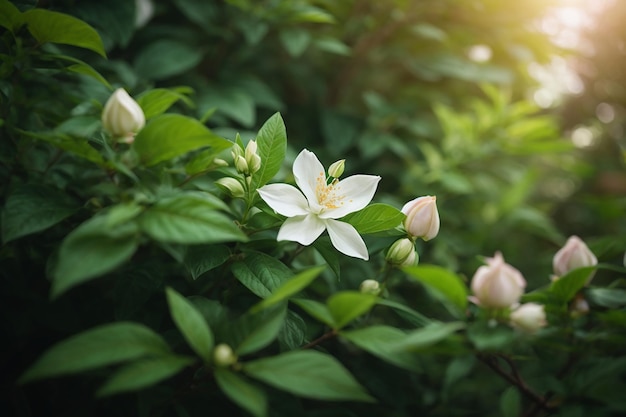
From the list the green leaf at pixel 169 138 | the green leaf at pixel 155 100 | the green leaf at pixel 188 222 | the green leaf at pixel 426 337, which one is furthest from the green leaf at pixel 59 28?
the green leaf at pixel 426 337

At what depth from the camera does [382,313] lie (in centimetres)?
A: 135

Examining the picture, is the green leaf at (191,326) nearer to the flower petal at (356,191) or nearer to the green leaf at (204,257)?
the green leaf at (204,257)

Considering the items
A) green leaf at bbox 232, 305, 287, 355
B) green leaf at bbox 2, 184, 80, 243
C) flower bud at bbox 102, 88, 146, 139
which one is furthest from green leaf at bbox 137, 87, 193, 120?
green leaf at bbox 232, 305, 287, 355

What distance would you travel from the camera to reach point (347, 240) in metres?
0.78

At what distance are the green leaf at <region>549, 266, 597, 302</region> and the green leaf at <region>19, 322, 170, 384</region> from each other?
0.61 m

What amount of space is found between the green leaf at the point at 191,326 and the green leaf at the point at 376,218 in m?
0.32

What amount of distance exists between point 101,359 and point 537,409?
0.69 meters

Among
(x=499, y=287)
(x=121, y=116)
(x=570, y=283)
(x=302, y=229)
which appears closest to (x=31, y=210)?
(x=121, y=116)

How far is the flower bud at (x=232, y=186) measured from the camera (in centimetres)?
76

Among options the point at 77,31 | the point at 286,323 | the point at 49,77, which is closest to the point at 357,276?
the point at 286,323

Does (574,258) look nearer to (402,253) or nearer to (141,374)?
(402,253)

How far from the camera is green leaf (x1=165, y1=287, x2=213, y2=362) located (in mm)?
576

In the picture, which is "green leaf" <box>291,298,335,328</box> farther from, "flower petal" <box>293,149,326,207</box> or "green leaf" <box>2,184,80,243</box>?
"green leaf" <box>2,184,80,243</box>

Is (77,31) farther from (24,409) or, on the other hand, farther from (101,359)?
(24,409)
